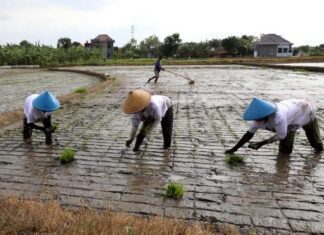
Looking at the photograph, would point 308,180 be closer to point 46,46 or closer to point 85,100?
point 85,100

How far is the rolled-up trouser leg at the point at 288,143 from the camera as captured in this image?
5.17 m

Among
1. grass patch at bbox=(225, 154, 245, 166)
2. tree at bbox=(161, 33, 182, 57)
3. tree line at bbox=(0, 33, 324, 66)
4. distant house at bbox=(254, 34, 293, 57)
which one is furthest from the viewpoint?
distant house at bbox=(254, 34, 293, 57)

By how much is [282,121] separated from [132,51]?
73.9 m

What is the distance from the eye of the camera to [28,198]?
373 centimetres

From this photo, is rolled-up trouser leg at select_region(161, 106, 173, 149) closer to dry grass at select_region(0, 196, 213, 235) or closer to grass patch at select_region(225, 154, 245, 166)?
grass patch at select_region(225, 154, 245, 166)

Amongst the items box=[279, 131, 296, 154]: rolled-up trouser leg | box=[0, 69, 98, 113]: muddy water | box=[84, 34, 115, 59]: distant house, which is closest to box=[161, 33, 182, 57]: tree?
box=[84, 34, 115, 59]: distant house

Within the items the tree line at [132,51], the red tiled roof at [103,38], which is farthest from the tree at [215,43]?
the red tiled roof at [103,38]

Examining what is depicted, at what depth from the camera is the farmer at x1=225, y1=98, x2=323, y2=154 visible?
4555mm

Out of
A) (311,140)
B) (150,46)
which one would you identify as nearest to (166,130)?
(311,140)

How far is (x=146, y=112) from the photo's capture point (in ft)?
17.0

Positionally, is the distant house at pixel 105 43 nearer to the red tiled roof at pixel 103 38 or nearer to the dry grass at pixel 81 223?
the red tiled roof at pixel 103 38

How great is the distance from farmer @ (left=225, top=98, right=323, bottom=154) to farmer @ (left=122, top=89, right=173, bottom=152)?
44.1 inches

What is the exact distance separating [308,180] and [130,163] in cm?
233

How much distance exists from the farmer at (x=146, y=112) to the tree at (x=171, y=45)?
65.2m
